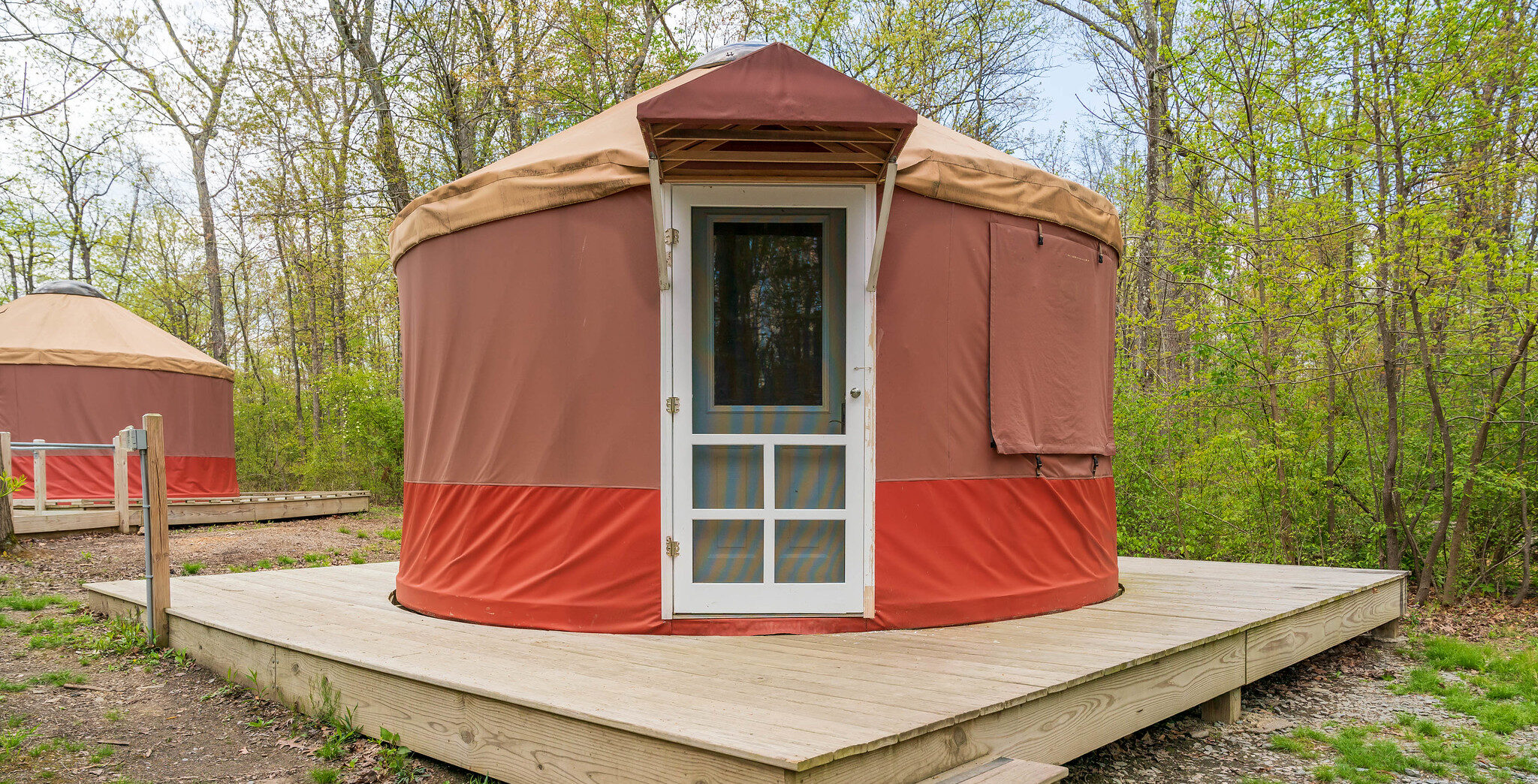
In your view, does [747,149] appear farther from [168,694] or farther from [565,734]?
[168,694]

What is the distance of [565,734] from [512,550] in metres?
1.35

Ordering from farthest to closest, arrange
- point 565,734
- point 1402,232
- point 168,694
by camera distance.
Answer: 1. point 1402,232
2. point 168,694
3. point 565,734

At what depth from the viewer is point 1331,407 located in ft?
20.1

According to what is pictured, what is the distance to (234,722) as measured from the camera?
308cm

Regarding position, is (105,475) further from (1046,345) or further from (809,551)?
(1046,345)

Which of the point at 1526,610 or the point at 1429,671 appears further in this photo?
the point at 1526,610

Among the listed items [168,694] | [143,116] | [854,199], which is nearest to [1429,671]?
[854,199]

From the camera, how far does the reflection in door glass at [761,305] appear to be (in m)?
3.31

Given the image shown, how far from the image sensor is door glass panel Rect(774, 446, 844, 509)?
130 inches

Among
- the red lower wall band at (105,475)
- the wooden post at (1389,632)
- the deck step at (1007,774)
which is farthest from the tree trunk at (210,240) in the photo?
the deck step at (1007,774)

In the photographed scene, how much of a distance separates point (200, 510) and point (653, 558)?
7.44 meters

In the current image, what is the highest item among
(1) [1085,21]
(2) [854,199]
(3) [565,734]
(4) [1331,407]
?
(1) [1085,21]

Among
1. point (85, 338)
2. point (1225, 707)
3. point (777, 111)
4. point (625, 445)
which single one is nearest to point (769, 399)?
point (625, 445)

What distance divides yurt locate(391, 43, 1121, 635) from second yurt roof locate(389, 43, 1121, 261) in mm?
18
